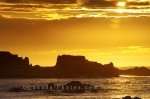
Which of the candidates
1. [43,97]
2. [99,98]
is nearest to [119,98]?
[99,98]

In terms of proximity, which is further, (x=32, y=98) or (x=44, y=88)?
(x=44, y=88)

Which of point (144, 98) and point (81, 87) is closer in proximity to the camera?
point (144, 98)

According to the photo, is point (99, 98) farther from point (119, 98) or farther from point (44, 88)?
point (44, 88)

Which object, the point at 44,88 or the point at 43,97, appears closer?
the point at 43,97

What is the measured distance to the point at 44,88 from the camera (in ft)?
502

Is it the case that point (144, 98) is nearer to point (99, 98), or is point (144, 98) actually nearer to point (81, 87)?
point (99, 98)

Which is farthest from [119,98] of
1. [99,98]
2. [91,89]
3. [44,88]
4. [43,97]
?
[44,88]

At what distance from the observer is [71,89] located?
477 feet

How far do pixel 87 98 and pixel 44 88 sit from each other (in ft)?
144

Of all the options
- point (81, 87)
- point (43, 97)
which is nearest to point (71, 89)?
point (81, 87)

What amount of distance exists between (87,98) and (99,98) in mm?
2249

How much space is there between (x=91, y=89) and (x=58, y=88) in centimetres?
1044

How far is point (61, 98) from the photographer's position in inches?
4390

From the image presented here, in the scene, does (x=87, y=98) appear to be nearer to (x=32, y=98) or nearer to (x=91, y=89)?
(x=32, y=98)
